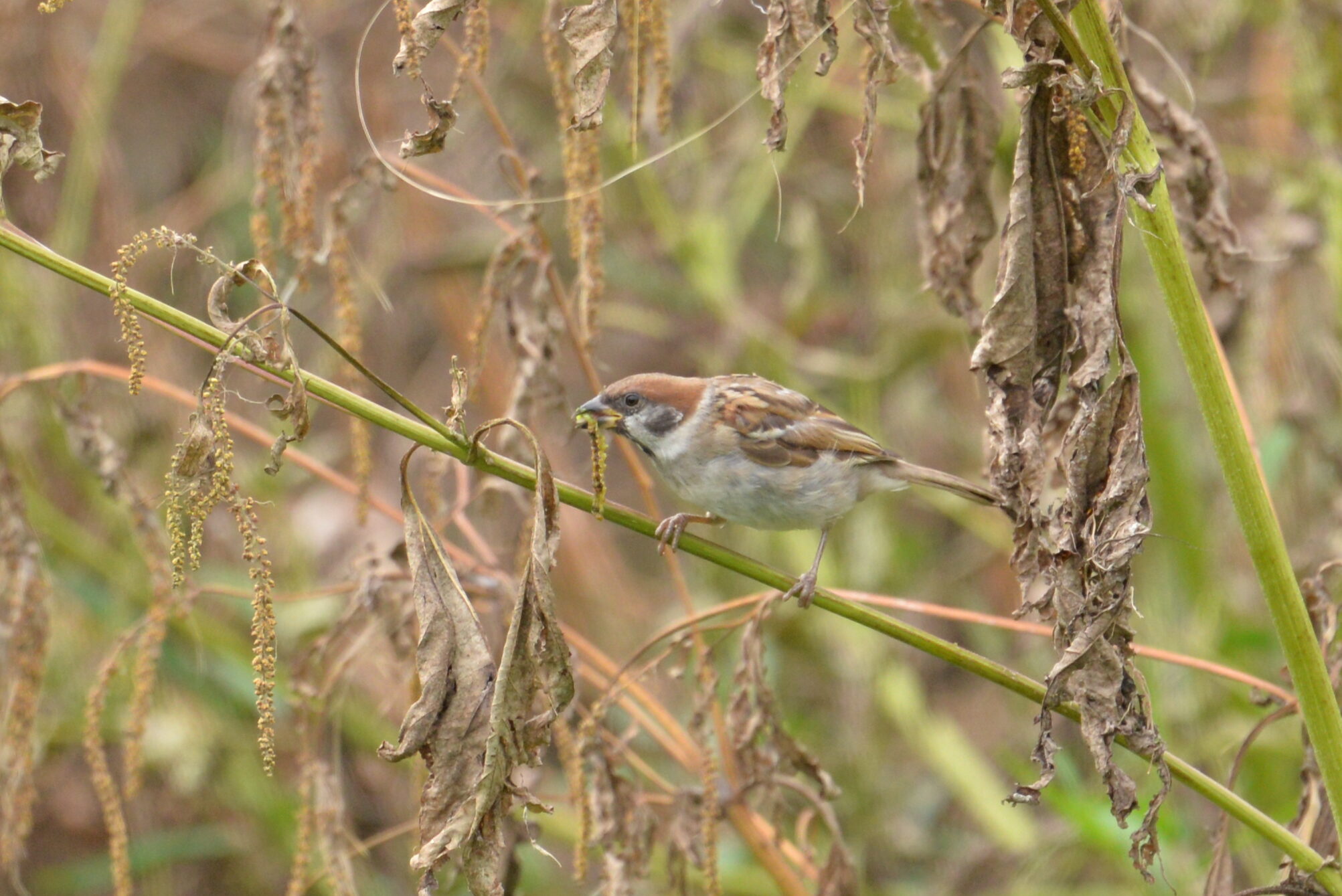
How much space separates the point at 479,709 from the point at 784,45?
0.99 m

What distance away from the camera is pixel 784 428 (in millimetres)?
3193

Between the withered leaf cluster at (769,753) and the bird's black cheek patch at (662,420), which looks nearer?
the withered leaf cluster at (769,753)

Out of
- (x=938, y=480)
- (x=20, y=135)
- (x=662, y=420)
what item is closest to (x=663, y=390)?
(x=662, y=420)

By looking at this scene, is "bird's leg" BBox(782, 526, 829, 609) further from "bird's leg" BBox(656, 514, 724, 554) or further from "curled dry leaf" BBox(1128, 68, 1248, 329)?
"curled dry leaf" BBox(1128, 68, 1248, 329)

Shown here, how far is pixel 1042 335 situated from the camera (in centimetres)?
203

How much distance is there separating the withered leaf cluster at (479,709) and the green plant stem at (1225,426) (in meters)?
0.88

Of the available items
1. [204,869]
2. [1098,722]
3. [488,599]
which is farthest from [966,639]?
[1098,722]

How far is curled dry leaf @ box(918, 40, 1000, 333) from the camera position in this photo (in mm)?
2357

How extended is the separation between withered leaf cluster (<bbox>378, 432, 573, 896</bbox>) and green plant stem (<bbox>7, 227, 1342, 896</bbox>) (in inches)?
3.0

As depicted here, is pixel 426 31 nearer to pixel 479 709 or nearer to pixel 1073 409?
pixel 479 709

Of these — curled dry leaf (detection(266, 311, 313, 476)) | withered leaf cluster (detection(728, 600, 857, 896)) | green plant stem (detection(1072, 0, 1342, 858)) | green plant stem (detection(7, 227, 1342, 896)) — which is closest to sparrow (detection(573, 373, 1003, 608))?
withered leaf cluster (detection(728, 600, 857, 896))

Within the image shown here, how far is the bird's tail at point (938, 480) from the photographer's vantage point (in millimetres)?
2697

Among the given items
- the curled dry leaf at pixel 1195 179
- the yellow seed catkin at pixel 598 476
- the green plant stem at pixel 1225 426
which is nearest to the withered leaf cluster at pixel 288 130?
the yellow seed catkin at pixel 598 476

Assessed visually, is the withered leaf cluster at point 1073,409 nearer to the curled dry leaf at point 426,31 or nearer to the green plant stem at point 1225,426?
the green plant stem at point 1225,426
